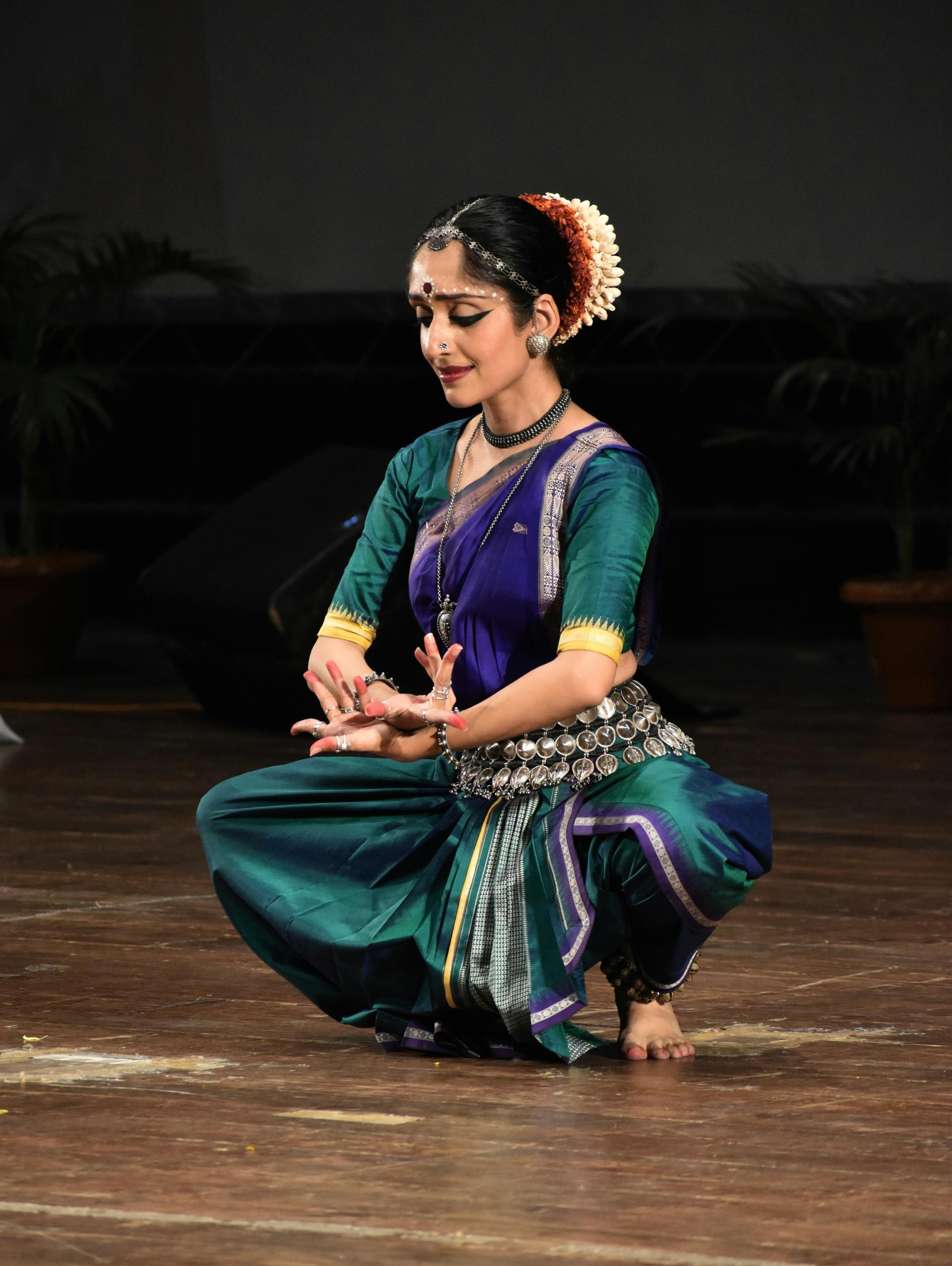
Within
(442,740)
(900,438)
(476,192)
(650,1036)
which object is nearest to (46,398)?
(476,192)

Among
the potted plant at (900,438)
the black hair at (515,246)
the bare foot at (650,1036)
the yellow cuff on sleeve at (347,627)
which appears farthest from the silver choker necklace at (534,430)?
the potted plant at (900,438)

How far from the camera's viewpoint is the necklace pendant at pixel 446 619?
2.48 metres

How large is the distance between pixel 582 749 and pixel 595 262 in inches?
23.0

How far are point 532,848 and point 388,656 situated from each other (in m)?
2.65

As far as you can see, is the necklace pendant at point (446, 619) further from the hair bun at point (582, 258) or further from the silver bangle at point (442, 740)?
the hair bun at point (582, 258)

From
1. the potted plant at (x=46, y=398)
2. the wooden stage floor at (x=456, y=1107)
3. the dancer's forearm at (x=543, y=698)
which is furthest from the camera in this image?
the potted plant at (x=46, y=398)

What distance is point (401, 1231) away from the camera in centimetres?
176

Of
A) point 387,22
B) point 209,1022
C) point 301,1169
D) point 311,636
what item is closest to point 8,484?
point 387,22

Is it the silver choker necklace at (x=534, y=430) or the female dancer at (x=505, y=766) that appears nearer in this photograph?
the female dancer at (x=505, y=766)

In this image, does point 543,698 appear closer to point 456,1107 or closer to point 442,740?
point 442,740

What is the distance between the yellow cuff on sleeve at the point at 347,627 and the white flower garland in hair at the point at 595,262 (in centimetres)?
41

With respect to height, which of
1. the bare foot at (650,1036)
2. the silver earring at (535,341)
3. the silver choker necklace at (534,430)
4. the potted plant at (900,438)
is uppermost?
the silver earring at (535,341)

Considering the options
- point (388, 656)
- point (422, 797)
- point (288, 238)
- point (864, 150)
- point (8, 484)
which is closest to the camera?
point (422, 797)

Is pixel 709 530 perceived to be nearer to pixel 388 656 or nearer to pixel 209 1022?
pixel 388 656
